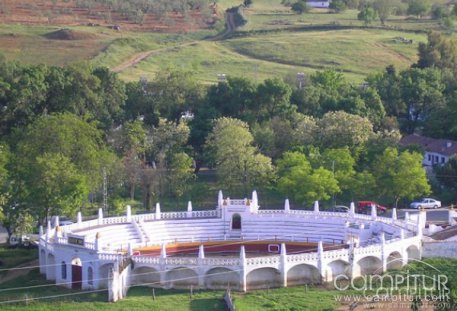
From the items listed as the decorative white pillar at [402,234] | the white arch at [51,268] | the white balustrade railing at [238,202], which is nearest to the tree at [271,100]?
the white balustrade railing at [238,202]

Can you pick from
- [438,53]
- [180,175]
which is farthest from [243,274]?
[438,53]

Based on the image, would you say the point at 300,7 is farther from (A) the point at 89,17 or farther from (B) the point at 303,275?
(B) the point at 303,275

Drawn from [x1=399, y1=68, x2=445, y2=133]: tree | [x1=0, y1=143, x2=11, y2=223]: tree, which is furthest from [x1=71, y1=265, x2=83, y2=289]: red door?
[x1=399, y1=68, x2=445, y2=133]: tree

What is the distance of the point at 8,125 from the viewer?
10138 cm

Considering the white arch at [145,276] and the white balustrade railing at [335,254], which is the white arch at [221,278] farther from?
the white balustrade railing at [335,254]

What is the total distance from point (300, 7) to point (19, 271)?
378ft

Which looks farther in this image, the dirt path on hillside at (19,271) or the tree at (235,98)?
the tree at (235,98)

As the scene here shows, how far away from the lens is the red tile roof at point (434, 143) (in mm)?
97000

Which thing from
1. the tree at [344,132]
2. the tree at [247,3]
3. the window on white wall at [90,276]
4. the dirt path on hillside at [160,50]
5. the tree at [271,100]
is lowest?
the window on white wall at [90,276]

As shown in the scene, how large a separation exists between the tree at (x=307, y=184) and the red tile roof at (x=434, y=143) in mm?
14496

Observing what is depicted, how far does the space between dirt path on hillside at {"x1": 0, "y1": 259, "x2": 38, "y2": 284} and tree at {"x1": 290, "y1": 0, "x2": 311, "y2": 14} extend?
11252 cm

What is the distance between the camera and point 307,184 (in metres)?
84.6

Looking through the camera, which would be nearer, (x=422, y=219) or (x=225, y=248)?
(x=422, y=219)

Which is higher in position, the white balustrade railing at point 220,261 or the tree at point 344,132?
the tree at point 344,132
